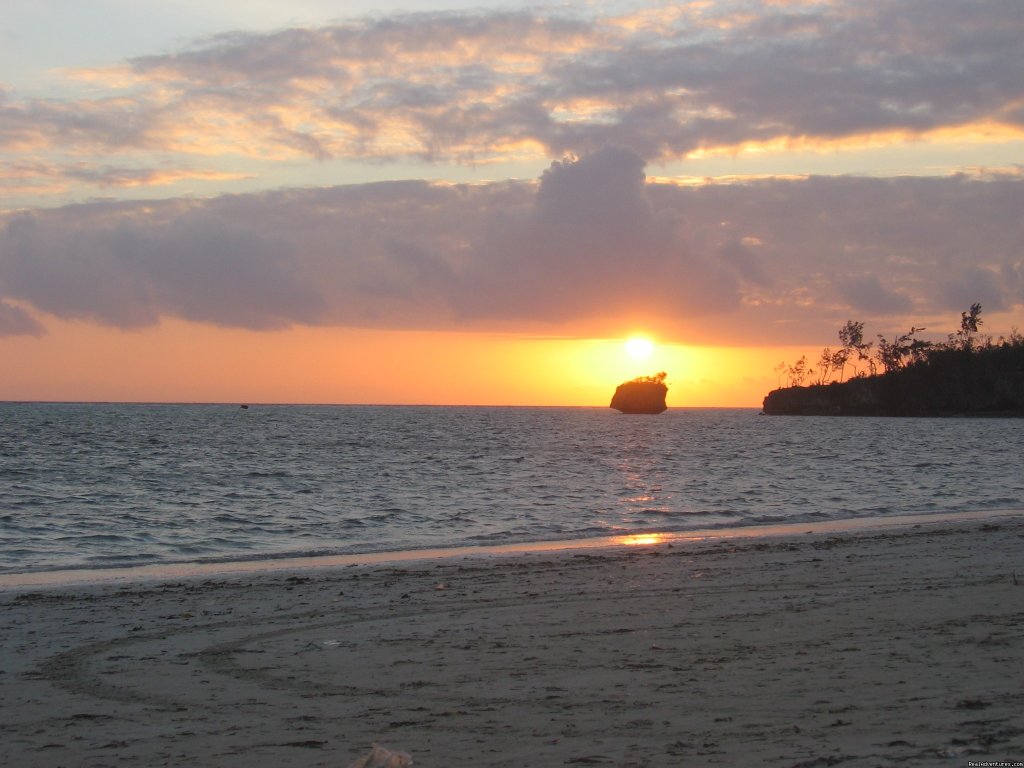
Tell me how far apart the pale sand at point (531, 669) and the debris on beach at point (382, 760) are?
27 centimetres

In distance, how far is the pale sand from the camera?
7.45 m

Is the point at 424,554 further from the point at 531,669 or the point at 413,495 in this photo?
the point at 413,495

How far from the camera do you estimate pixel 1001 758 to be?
21.5 ft

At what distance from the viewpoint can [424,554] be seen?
2216 centimetres

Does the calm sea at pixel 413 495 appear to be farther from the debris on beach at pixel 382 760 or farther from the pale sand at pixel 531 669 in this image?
the debris on beach at pixel 382 760

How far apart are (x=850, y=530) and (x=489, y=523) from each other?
Result: 971 centimetres

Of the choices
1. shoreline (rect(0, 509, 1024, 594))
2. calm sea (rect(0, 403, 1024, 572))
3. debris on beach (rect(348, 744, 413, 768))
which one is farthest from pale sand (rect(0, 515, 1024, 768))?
calm sea (rect(0, 403, 1024, 572))

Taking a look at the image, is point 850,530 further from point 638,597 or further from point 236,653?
point 236,653

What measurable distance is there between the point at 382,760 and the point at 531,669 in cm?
337

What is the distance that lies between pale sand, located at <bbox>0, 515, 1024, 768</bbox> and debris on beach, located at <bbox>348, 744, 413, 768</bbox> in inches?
10.5

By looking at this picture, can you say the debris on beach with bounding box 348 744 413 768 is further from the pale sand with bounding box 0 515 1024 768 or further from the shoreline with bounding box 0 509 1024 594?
the shoreline with bounding box 0 509 1024 594

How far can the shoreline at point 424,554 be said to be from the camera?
18.7m

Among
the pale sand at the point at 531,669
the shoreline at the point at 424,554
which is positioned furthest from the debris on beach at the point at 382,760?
the shoreline at the point at 424,554

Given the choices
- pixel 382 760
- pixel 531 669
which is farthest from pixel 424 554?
pixel 382 760
